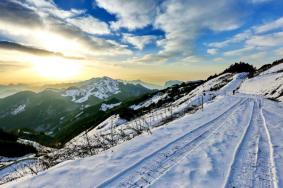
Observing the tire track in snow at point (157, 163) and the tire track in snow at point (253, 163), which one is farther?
the tire track in snow at point (157, 163)

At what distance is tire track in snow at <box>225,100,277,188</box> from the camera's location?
5508 mm

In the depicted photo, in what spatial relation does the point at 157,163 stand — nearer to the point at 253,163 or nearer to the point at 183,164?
the point at 183,164

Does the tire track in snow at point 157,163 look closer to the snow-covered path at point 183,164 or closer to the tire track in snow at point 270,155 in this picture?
the snow-covered path at point 183,164

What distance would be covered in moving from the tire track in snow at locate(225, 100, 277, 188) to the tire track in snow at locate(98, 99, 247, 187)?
1634 mm

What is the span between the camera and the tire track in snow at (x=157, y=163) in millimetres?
5660

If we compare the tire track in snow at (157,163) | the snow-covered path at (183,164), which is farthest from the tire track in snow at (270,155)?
the tire track in snow at (157,163)

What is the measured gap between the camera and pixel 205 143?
8.67 metres

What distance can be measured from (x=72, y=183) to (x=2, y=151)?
137 feet

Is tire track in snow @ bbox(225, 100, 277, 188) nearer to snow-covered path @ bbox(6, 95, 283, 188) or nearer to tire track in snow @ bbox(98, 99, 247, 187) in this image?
snow-covered path @ bbox(6, 95, 283, 188)

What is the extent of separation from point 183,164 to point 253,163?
7.03 ft

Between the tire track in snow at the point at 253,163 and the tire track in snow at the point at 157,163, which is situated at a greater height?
the tire track in snow at the point at 253,163

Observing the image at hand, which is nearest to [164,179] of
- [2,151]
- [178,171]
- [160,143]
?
[178,171]

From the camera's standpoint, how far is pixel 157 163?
268 inches

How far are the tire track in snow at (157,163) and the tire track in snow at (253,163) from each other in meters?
1.63
